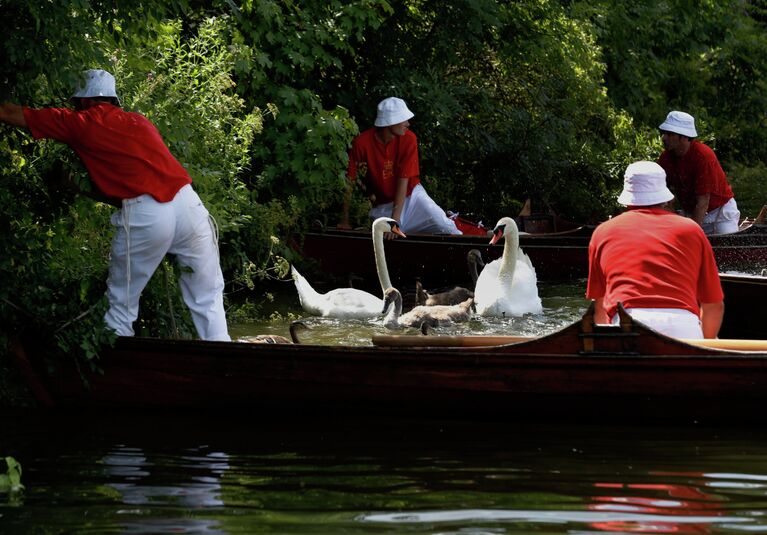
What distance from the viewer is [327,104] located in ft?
54.4

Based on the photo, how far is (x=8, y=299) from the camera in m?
8.84

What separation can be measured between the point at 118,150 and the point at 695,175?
25.4 ft

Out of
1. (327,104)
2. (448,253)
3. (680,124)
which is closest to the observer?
(680,124)

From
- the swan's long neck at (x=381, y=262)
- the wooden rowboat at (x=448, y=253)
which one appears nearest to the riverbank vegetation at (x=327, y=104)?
the wooden rowboat at (x=448, y=253)

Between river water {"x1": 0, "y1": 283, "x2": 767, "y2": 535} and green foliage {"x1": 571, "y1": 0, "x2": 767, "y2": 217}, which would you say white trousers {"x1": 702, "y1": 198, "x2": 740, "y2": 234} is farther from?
river water {"x1": 0, "y1": 283, "x2": 767, "y2": 535}

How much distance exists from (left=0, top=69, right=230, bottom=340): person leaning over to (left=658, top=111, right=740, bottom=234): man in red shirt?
272 inches

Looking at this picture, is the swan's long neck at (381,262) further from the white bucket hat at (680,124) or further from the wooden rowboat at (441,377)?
the wooden rowboat at (441,377)

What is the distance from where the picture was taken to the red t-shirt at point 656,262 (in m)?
8.05

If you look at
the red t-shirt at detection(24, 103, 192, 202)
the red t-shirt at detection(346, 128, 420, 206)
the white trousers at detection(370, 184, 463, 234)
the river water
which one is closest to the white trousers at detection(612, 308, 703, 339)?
the river water

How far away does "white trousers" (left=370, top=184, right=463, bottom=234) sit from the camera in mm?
15648

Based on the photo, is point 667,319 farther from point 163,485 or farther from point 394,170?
point 394,170

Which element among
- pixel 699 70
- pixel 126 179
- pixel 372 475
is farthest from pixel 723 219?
pixel 372 475

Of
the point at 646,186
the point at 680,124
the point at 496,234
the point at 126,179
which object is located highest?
the point at 680,124

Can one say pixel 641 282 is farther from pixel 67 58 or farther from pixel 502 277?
pixel 502 277
